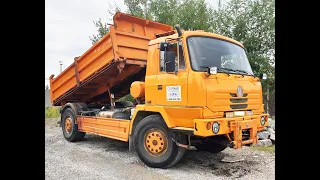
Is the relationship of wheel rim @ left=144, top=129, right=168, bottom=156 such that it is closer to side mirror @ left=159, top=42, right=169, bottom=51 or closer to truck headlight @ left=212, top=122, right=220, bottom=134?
truck headlight @ left=212, top=122, right=220, bottom=134

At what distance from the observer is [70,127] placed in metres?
7.96

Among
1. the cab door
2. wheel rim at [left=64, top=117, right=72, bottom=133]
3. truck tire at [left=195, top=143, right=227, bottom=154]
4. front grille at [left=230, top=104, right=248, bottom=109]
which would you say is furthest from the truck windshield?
wheel rim at [left=64, top=117, right=72, bottom=133]

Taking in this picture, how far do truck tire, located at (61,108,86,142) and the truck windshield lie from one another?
4.32m

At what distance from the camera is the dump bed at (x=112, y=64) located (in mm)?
6211

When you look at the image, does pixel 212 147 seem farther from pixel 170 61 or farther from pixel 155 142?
pixel 170 61

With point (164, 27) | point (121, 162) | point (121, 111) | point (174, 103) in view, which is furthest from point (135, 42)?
point (121, 162)

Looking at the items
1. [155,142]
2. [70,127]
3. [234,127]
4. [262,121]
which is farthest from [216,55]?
[70,127]

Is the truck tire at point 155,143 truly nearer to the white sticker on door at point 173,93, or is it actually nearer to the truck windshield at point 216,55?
the white sticker on door at point 173,93

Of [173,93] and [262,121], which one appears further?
[262,121]

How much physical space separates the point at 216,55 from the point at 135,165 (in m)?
2.63

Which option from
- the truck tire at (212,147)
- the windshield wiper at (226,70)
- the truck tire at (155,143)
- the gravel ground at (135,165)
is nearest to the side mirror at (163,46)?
the windshield wiper at (226,70)

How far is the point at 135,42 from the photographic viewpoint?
6.50 meters
